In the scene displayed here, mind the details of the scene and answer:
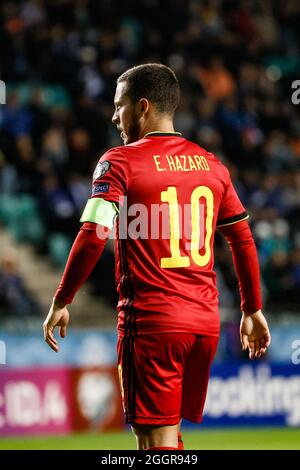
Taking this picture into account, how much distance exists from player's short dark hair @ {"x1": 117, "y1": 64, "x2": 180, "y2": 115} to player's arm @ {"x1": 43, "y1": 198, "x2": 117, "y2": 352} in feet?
1.86

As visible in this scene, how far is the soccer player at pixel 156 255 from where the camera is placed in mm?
4301

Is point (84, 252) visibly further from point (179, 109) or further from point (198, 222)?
point (179, 109)

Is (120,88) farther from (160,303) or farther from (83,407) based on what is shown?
(83,407)

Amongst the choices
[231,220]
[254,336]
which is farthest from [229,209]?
[254,336]

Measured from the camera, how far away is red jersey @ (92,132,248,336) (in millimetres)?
4336

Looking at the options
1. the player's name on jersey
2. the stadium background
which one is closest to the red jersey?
the player's name on jersey

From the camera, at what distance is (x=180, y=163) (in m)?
4.47

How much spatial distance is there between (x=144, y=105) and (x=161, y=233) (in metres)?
0.59

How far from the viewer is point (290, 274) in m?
12.6

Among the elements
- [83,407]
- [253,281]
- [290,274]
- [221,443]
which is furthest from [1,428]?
[253,281]
